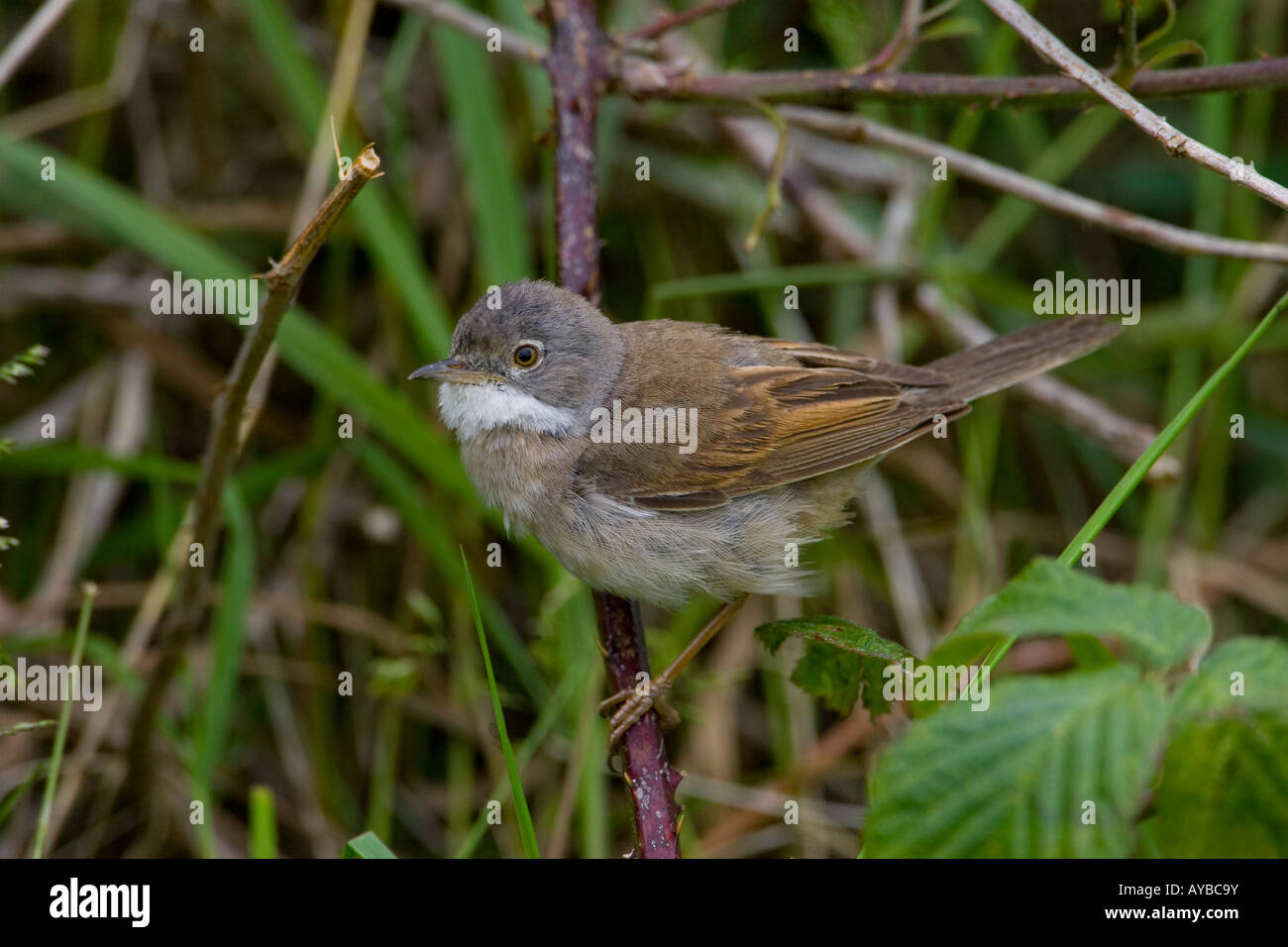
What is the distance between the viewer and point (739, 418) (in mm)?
3607

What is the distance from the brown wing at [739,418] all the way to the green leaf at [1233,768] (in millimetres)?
2002

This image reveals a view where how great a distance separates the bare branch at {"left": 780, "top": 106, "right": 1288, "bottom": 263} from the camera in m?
3.21

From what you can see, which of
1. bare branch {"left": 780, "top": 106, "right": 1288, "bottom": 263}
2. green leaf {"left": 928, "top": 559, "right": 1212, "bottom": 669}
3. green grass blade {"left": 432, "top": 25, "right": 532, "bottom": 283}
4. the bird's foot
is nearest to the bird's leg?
the bird's foot

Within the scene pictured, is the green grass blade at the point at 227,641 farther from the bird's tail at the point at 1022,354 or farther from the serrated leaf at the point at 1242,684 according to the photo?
the serrated leaf at the point at 1242,684

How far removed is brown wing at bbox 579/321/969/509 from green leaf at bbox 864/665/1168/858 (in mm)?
1944

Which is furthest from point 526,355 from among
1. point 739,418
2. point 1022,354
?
point 1022,354

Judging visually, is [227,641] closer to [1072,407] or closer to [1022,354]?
[1022,354]

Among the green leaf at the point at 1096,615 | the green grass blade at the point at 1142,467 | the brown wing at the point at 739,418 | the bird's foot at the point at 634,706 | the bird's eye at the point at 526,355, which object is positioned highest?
the bird's eye at the point at 526,355

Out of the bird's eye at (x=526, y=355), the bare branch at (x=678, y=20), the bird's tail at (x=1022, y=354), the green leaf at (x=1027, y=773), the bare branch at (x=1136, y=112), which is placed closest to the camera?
the green leaf at (x=1027, y=773)

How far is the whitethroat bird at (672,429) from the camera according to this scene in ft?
11.4

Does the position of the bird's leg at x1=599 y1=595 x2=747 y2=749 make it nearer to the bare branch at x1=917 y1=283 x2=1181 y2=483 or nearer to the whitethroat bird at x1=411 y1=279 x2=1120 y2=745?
the whitethroat bird at x1=411 y1=279 x2=1120 y2=745

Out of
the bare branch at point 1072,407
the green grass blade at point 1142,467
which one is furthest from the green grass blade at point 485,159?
the green grass blade at point 1142,467

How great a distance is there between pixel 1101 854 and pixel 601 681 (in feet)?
9.14

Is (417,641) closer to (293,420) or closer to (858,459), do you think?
(858,459)
